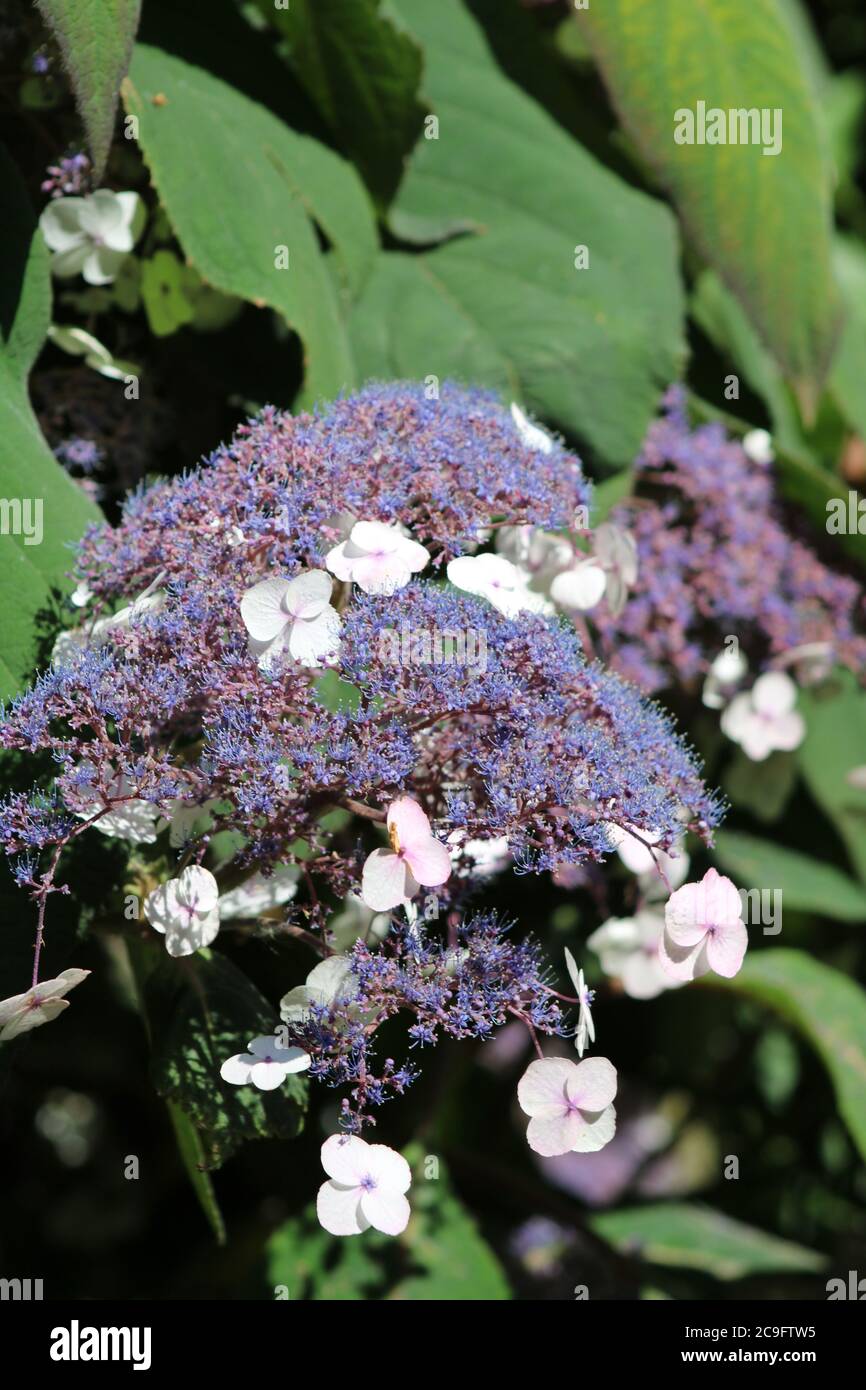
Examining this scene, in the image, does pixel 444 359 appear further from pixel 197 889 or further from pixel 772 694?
pixel 197 889

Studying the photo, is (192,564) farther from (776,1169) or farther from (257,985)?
(776,1169)

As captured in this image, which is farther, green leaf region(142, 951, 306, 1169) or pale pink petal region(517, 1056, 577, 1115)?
green leaf region(142, 951, 306, 1169)

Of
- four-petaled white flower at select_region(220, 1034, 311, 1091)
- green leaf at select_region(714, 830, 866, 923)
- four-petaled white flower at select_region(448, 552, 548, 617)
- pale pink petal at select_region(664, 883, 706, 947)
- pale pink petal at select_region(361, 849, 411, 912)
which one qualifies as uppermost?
four-petaled white flower at select_region(448, 552, 548, 617)

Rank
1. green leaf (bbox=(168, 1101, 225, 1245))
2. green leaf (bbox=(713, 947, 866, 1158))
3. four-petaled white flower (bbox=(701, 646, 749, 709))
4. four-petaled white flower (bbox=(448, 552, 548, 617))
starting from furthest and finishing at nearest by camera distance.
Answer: green leaf (bbox=(713, 947, 866, 1158)) < four-petaled white flower (bbox=(701, 646, 749, 709)) < green leaf (bbox=(168, 1101, 225, 1245)) < four-petaled white flower (bbox=(448, 552, 548, 617))

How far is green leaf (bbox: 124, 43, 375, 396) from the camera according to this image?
1203 mm

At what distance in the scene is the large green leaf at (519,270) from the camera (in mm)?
1389

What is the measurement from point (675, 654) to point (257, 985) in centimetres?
58

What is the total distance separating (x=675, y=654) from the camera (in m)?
1.44

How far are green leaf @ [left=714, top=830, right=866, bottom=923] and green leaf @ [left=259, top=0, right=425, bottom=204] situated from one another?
935 mm

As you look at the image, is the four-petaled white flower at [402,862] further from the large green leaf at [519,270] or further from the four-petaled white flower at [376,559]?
the large green leaf at [519,270]

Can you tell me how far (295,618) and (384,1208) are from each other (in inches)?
14.4

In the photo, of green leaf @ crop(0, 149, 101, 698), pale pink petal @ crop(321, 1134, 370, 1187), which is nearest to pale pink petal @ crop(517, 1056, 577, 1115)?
pale pink petal @ crop(321, 1134, 370, 1187)

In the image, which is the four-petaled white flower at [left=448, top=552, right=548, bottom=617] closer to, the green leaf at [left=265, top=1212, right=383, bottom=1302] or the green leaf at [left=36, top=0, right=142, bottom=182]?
the green leaf at [left=36, top=0, right=142, bottom=182]

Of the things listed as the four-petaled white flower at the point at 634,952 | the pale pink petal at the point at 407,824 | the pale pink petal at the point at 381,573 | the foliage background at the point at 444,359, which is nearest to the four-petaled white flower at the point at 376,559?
the pale pink petal at the point at 381,573
